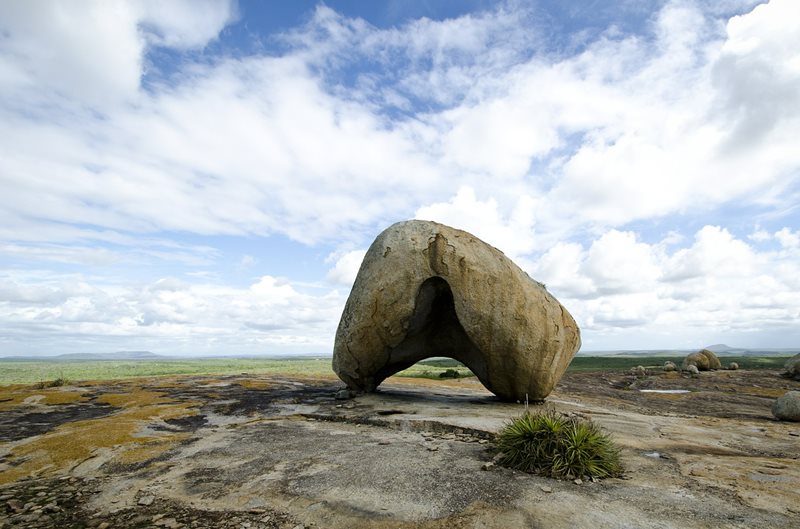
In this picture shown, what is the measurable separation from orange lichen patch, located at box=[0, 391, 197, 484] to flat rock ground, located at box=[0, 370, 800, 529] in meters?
0.05

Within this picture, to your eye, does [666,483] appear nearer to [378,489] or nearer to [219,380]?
[378,489]

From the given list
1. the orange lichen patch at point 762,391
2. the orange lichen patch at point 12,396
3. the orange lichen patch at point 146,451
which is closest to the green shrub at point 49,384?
the orange lichen patch at point 12,396

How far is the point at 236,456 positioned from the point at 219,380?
17.4m

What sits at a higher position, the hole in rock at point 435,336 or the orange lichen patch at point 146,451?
the hole in rock at point 435,336

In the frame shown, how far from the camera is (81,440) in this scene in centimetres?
994

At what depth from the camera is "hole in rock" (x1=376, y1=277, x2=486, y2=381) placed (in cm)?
1542

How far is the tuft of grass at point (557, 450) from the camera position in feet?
24.6

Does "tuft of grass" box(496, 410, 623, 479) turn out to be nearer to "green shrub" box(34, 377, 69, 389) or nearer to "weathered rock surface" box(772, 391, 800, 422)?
"weathered rock surface" box(772, 391, 800, 422)

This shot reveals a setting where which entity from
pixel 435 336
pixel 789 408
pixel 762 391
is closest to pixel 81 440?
pixel 435 336

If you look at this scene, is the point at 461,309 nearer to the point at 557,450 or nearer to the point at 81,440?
the point at 557,450

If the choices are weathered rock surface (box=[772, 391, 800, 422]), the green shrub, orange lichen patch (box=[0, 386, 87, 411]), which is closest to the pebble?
orange lichen patch (box=[0, 386, 87, 411])

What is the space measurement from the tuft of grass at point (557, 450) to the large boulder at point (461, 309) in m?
5.73

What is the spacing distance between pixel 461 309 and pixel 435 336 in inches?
134

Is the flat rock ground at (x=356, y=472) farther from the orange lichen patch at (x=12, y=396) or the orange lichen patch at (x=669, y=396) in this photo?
the orange lichen patch at (x=669, y=396)
